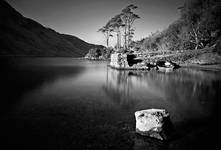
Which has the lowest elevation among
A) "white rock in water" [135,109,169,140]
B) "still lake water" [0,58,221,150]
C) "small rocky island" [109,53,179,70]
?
"still lake water" [0,58,221,150]

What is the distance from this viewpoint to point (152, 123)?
272 inches

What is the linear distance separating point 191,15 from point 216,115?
1903 inches

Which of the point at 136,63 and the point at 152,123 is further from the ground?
the point at 136,63

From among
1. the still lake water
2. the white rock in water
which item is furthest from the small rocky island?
the white rock in water

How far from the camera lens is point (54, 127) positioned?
26.6ft

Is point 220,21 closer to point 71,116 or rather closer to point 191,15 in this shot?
point 191,15

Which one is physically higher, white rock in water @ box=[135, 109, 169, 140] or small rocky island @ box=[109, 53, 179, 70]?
small rocky island @ box=[109, 53, 179, 70]

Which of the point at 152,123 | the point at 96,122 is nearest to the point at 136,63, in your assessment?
the point at 96,122

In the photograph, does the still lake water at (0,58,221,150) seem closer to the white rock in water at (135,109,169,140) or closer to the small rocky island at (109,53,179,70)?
the white rock in water at (135,109,169,140)

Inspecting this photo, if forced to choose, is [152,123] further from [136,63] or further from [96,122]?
[136,63]

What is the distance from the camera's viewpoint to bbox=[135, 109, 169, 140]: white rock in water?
22.3 ft

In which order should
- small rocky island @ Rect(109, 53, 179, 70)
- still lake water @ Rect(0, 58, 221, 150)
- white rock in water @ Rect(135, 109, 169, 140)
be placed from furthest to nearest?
small rocky island @ Rect(109, 53, 179, 70), white rock in water @ Rect(135, 109, 169, 140), still lake water @ Rect(0, 58, 221, 150)

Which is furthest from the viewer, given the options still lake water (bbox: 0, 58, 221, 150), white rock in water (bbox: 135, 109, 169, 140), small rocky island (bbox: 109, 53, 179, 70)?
small rocky island (bbox: 109, 53, 179, 70)

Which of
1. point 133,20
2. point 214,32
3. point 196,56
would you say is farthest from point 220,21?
point 133,20
